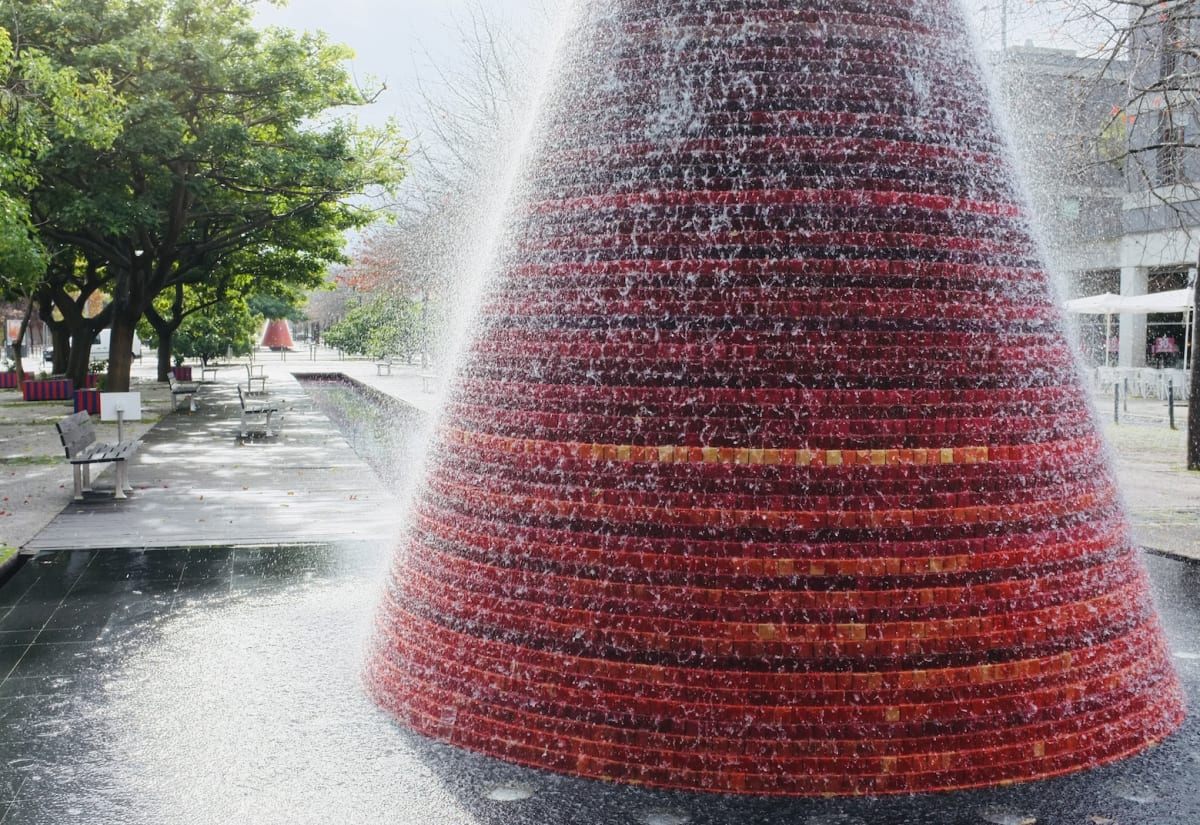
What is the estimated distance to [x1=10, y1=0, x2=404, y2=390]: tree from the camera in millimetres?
21062

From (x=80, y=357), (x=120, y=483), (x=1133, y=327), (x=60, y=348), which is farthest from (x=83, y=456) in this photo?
(x=1133, y=327)

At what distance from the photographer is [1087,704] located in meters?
5.19

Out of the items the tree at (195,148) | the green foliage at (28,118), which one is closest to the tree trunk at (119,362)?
the tree at (195,148)

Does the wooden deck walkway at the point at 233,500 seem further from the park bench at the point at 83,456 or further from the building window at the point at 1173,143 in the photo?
the building window at the point at 1173,143

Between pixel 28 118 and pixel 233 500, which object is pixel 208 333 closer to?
pixel 28 118

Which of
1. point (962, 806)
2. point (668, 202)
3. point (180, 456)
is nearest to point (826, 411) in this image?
point (668, 202)

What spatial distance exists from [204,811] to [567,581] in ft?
6.12

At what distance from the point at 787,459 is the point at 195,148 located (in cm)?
2088

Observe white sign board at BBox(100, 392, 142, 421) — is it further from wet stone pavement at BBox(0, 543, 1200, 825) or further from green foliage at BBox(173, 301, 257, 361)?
green foliage at BBox(173, 301, 257, 361)

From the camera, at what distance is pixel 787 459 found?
4.87 m

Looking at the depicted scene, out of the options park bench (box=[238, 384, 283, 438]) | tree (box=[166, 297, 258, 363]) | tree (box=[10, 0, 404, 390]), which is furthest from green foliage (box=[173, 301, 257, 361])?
park bench (box=[238, 384, 283, 438])

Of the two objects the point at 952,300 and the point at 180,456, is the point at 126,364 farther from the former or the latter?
the point at 952,300

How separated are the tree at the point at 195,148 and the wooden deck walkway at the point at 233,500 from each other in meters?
5.50

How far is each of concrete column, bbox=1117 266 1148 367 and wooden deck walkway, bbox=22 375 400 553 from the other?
2709cm
